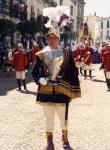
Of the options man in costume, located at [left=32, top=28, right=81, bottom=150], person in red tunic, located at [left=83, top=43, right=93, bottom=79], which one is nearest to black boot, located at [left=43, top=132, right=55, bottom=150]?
man in costume, located at [left=32, top=28, right=81, bottom=150]

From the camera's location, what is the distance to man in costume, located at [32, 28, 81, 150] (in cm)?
684

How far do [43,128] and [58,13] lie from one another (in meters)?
2.45

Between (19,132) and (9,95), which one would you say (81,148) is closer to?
(19,132)

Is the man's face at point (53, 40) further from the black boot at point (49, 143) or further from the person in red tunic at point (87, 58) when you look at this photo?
the person in red tunic at point (87, 58)

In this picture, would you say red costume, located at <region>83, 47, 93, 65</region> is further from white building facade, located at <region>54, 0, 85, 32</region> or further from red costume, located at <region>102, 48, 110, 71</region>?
white building facade, located at <region>54, 0, 85, 32</region>

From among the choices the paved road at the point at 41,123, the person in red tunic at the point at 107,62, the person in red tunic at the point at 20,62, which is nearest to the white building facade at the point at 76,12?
the person in red tunic at the point at 107,62

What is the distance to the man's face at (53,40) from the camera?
22.3ft

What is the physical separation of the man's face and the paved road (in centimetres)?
155

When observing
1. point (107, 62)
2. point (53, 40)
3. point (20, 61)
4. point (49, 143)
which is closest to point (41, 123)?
point (49, 143)

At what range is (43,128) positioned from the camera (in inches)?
335

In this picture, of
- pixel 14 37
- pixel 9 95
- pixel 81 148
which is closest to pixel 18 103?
pixel 9 95

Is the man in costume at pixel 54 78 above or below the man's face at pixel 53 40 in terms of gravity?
below

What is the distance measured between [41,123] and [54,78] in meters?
2.30

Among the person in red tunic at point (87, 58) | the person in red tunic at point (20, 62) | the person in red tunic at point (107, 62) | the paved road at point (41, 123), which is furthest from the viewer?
the person in red tunic at point (87, 58)
